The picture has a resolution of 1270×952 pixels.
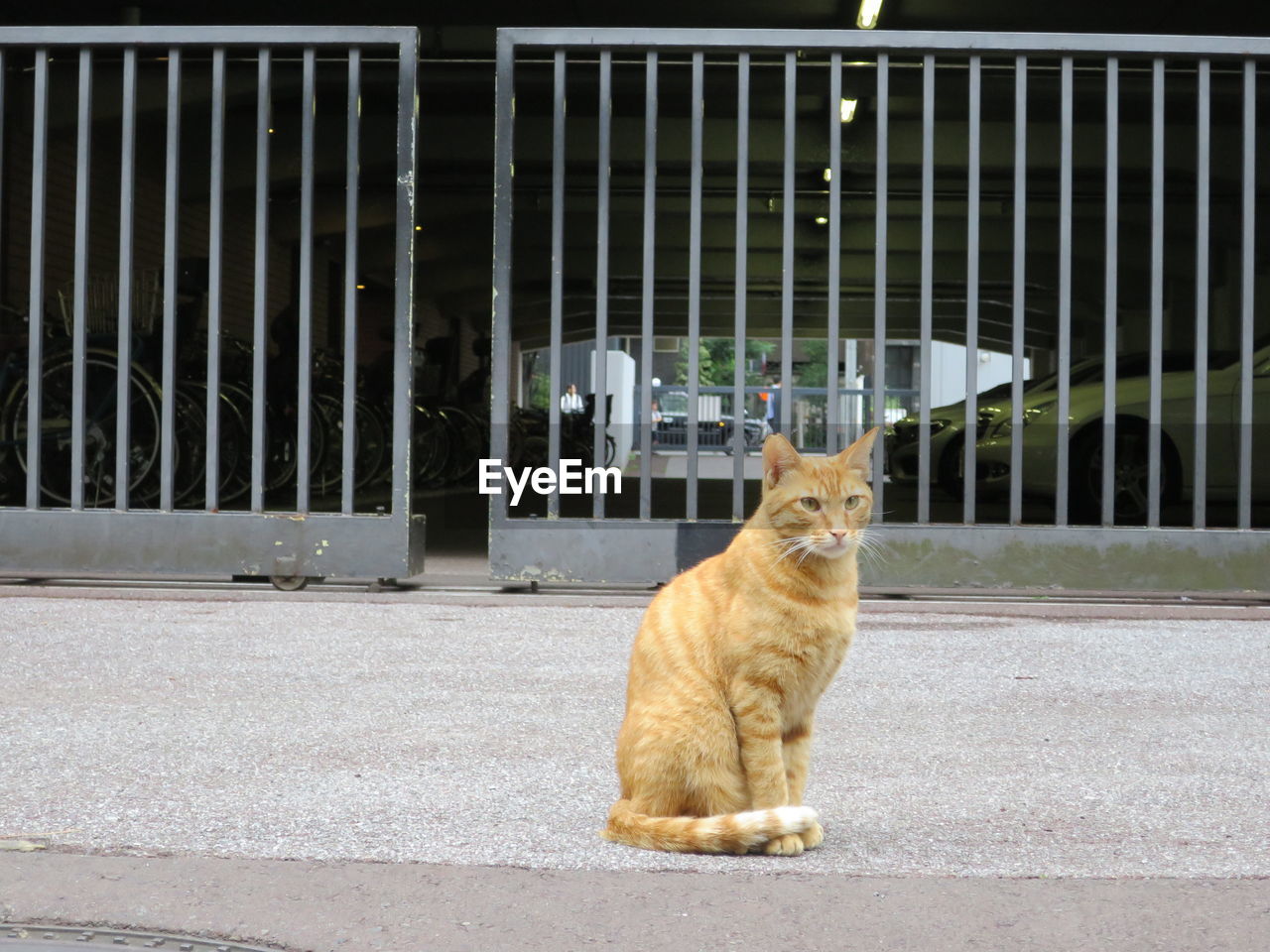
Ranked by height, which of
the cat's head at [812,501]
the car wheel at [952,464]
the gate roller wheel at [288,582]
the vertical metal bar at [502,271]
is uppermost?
the vertical metal bar at [502,271]

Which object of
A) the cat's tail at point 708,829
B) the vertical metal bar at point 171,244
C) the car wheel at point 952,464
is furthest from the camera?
the car wheel at point 952,464

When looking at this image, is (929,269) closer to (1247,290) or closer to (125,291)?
(1247,290)

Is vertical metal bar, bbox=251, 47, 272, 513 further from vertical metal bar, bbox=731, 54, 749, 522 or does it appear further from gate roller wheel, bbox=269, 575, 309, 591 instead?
vertical metal bar, bbox=731, 54, 749, 522

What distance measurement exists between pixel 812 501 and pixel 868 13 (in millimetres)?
11022

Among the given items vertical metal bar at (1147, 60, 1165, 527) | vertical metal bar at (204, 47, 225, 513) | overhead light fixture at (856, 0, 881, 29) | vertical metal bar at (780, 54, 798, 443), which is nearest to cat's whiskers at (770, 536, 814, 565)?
vertical metal bar at (780, 54, 798, 443)

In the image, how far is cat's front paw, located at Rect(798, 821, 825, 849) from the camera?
2.62 metres

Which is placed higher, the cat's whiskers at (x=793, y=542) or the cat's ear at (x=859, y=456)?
the cat's ear at (x=859, y=456)

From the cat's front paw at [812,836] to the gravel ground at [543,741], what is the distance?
0.09 feet

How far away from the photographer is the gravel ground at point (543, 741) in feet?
8.84

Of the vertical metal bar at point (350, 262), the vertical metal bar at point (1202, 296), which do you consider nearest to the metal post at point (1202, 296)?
the vertical metal bar at point (1202, 296)

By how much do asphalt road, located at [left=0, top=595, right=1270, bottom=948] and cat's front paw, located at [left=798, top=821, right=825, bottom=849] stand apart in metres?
0.03

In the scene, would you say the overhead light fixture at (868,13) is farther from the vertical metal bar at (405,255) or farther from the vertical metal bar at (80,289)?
the vertical metal bar at (80,289)

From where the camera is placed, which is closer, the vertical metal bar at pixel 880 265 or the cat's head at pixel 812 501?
the cat's head at pixel 812 501

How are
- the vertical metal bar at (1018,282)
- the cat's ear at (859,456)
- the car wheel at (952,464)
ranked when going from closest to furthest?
the cat's ear at (859,456) → the vertical metal bar at (1018,282) → the car wheel at (952,464)
